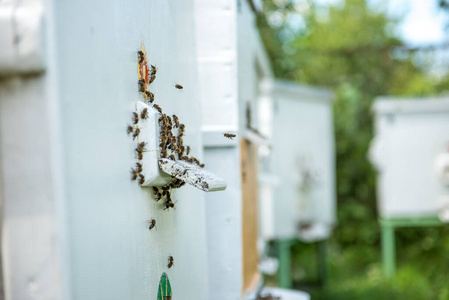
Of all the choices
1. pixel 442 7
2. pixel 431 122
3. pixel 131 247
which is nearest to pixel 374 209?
pixel 431 122

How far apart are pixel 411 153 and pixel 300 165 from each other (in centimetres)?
241

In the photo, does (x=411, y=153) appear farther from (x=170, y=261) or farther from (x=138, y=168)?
(x=138, y=168)

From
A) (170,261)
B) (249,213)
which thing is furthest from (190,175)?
(249,213)

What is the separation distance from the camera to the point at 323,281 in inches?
507

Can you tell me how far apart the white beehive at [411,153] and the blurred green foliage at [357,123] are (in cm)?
156

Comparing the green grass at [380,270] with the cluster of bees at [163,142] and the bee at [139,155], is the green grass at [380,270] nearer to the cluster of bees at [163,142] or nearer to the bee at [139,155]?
the cluster of bees at [163,142]

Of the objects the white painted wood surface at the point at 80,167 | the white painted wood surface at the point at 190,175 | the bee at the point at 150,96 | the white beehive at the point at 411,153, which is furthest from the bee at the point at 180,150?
the white beehive at the point at 411,153

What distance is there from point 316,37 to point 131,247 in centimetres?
2473

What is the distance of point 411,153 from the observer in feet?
38.4

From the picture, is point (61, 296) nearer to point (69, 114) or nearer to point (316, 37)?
point (69, 114)

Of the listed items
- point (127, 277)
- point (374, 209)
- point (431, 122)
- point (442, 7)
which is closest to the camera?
point (127, 277)

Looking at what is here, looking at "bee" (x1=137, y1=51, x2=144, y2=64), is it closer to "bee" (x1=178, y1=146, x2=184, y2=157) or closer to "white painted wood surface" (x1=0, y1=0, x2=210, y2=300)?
"white painted wood surface" (x1=0, y1=0, x2=210, y2=300)

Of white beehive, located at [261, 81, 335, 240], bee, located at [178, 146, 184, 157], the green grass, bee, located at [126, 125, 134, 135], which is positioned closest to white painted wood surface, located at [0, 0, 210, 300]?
bee, located at [126, 125, 134, 135]

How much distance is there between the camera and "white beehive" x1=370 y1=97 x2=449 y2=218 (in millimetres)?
11453
